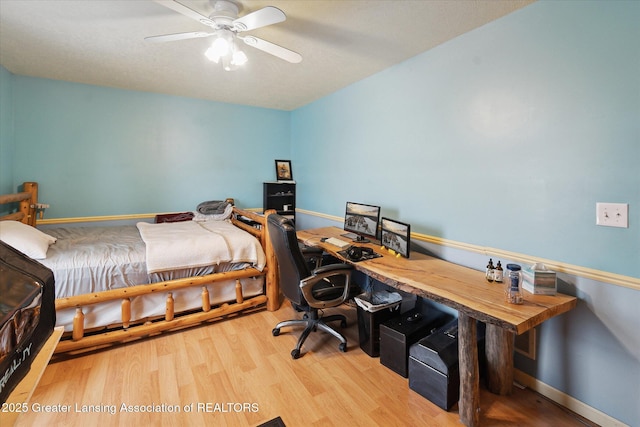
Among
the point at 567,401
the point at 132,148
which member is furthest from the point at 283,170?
the point at 567,401

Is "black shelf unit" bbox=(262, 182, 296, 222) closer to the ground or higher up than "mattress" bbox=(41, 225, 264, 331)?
higher up

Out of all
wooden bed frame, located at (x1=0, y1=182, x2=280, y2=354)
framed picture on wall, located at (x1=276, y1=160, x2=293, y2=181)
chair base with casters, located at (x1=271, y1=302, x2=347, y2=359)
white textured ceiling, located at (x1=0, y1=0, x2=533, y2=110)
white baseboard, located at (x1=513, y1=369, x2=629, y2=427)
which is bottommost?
white baseboard, located at (x1=513, y1=369, x2=629, y2=427)

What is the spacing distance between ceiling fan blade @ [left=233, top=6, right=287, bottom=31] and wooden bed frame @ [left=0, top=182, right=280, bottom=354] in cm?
144

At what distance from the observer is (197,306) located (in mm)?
2518

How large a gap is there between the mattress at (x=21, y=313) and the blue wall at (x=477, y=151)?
236cm

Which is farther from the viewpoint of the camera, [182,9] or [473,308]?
[182,9]

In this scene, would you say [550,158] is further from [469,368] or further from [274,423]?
[274,423]

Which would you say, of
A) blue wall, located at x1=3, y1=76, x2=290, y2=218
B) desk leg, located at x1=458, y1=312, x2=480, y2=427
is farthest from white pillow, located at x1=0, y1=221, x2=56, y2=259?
desk leg, located at x1=458, y1=312, x2=480, y2=427

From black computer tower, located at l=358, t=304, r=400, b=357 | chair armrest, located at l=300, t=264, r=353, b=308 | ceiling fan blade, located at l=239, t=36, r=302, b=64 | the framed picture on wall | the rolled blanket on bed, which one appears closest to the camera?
ceiling fan blade, located at l=239, t=36, r=302, b=64

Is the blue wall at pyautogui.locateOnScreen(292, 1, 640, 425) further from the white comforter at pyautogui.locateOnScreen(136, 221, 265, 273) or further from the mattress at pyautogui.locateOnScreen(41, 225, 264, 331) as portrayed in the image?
the mattress at pyautogui.locateOnScreen(41, 225, 264, 331)

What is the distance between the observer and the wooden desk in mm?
1348

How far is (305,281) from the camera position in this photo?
77.7 inches

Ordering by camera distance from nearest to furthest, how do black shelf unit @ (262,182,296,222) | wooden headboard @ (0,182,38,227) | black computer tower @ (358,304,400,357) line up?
black computer tower @ (358,304,400,357)
wooden headboard @ (0,182,38,227)
black shelf unit @ (262,182,296,222)

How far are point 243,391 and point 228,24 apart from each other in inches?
92.0
